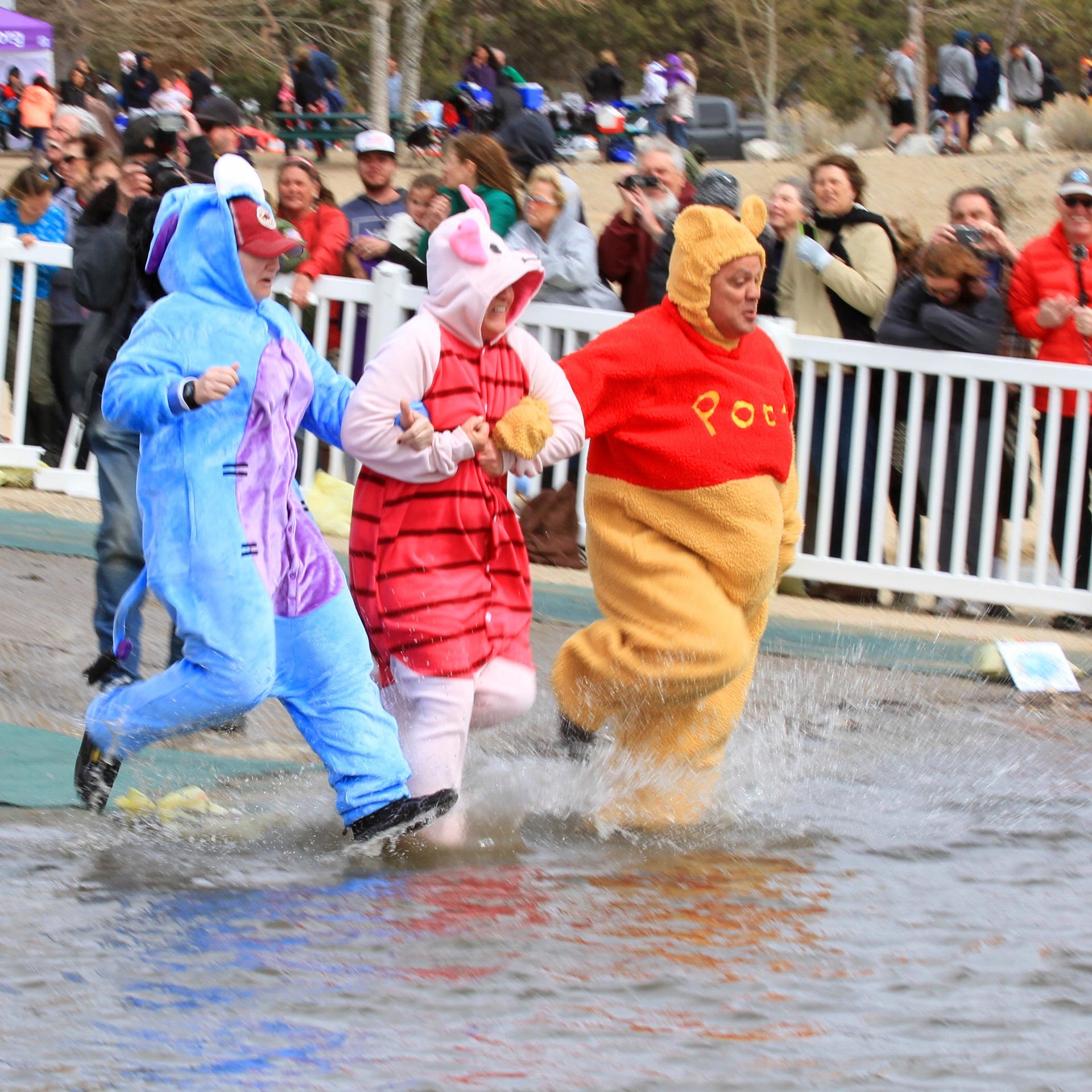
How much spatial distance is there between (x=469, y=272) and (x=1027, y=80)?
2650 cm

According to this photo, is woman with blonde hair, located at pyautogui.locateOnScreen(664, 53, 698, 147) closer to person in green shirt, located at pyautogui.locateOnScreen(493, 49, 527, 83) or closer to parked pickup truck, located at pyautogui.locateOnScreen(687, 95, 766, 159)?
parked pickup truck, located at pyautogui.locateOnScreen(687, 95, 766, 159)

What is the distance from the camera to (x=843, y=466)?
820 cm

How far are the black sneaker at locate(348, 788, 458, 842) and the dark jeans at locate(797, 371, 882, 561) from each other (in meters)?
4.03

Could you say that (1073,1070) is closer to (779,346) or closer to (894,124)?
(779,346)

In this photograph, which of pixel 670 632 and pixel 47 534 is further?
pixel 47 534

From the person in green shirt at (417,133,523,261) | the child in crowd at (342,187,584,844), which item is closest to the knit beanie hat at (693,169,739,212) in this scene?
the person in green shirt at (417,133,523,261)

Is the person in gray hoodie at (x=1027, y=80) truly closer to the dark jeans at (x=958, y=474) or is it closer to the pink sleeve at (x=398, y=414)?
the dark jeans at (x=958, y=474)

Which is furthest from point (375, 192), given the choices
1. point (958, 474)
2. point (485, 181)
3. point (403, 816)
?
point (403, 816)

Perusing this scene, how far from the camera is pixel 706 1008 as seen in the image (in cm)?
363

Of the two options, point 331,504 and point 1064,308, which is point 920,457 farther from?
point 331,504

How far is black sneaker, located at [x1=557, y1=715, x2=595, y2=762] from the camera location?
5.21 m

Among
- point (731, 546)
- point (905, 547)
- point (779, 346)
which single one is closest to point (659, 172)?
point (779, 346)

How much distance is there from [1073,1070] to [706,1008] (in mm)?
703

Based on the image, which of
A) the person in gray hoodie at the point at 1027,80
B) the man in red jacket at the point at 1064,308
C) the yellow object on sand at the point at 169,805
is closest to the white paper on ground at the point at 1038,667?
the man in red jacket at the point at 1064,308
